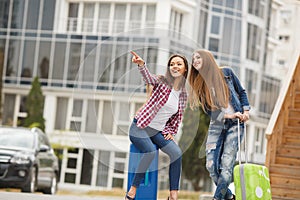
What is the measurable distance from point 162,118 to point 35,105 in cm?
2446

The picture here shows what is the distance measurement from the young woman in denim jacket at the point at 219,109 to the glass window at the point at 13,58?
82.5ft

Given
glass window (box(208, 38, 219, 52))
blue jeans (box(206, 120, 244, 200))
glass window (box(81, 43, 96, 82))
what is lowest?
blue jeans (box(206, 120, 244, 200))

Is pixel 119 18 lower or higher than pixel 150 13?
lower

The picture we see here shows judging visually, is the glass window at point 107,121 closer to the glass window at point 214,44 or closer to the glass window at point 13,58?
the glass window at point 13,58

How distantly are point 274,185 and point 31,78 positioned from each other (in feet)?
73.0

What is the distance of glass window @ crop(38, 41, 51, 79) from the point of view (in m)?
31.0

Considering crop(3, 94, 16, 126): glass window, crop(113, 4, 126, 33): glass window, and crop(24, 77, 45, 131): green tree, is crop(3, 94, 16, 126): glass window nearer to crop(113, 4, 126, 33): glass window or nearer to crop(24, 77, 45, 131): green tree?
crop(24, 77, 45, 131): green tree

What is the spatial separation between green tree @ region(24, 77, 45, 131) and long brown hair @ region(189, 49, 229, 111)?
2390cm

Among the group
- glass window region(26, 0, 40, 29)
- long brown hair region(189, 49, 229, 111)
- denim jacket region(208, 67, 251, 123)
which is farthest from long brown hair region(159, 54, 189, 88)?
glass window region(26, 0, 40, 29)

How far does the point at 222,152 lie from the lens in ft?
21.9

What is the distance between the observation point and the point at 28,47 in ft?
102

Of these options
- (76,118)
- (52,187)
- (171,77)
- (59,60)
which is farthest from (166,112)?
(59,60)

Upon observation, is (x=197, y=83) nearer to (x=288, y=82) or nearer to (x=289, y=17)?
(x=288, y=82)

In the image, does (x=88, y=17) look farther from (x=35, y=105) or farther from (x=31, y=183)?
(x=31, y=183)
